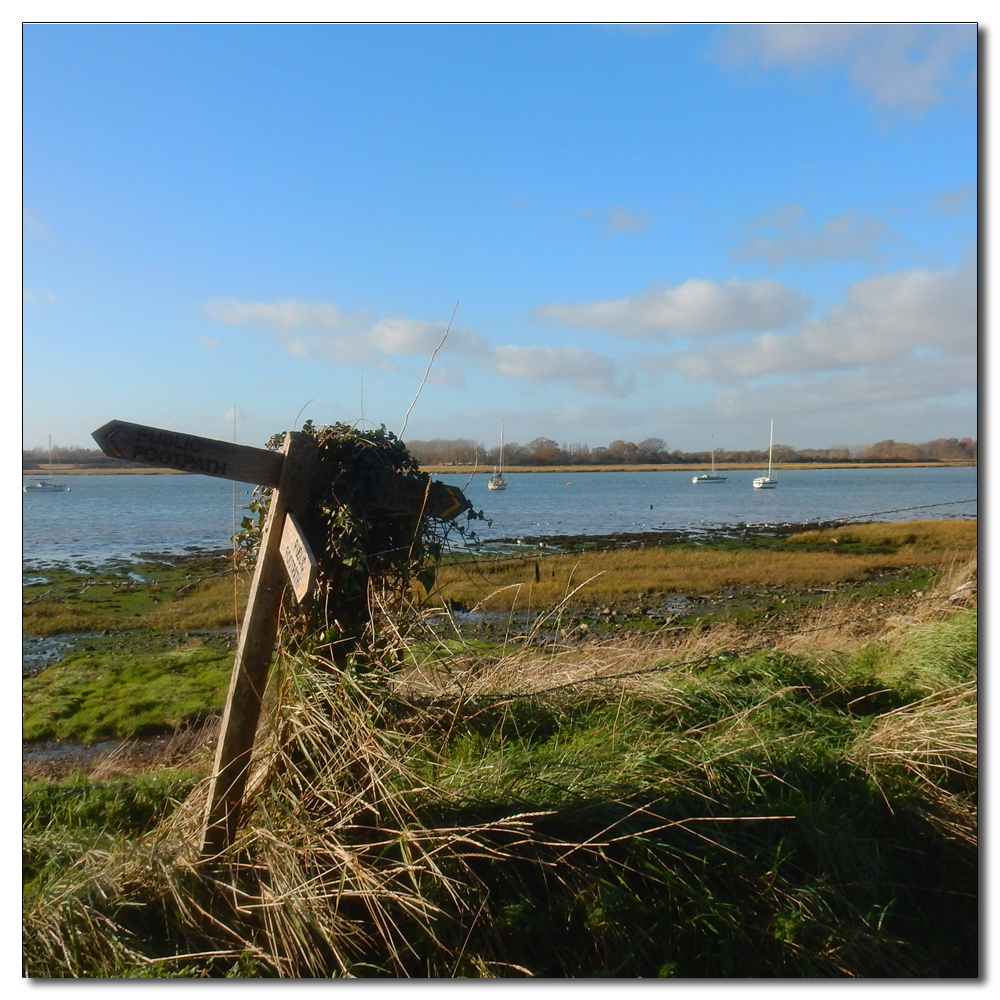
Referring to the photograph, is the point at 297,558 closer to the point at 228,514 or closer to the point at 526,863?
the point at 526,863

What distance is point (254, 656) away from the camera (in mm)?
3266

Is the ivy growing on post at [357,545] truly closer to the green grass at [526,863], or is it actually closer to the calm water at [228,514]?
the green grass at [526,863]

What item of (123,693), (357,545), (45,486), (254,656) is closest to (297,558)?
(357,545)

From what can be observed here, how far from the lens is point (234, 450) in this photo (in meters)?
3.04

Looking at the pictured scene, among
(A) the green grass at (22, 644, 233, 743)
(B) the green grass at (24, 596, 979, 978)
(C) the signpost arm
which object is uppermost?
(C) the signpost arm

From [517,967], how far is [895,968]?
1.58 m

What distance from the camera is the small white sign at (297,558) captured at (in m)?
2.86

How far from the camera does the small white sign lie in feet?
9.37

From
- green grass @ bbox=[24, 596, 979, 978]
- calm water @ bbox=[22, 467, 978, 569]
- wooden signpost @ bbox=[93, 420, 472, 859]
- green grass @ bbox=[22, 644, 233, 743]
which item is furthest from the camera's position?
calm water @ bbox=[22, 467, 978, 569]

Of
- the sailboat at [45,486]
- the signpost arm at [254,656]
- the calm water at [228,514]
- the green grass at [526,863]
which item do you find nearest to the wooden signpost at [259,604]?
the signpost arm at [254,656]

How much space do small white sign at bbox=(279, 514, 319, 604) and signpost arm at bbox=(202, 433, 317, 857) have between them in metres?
0.07

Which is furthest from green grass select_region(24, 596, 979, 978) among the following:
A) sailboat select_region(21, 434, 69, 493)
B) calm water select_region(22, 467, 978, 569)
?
sailboat select_region(21, 434, 69, 493)

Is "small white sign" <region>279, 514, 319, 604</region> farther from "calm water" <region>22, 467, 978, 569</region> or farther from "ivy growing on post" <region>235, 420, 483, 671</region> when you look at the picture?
"calm water" <region>22, 467, 978, 569</region>

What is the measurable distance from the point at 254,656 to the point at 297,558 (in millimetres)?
600
